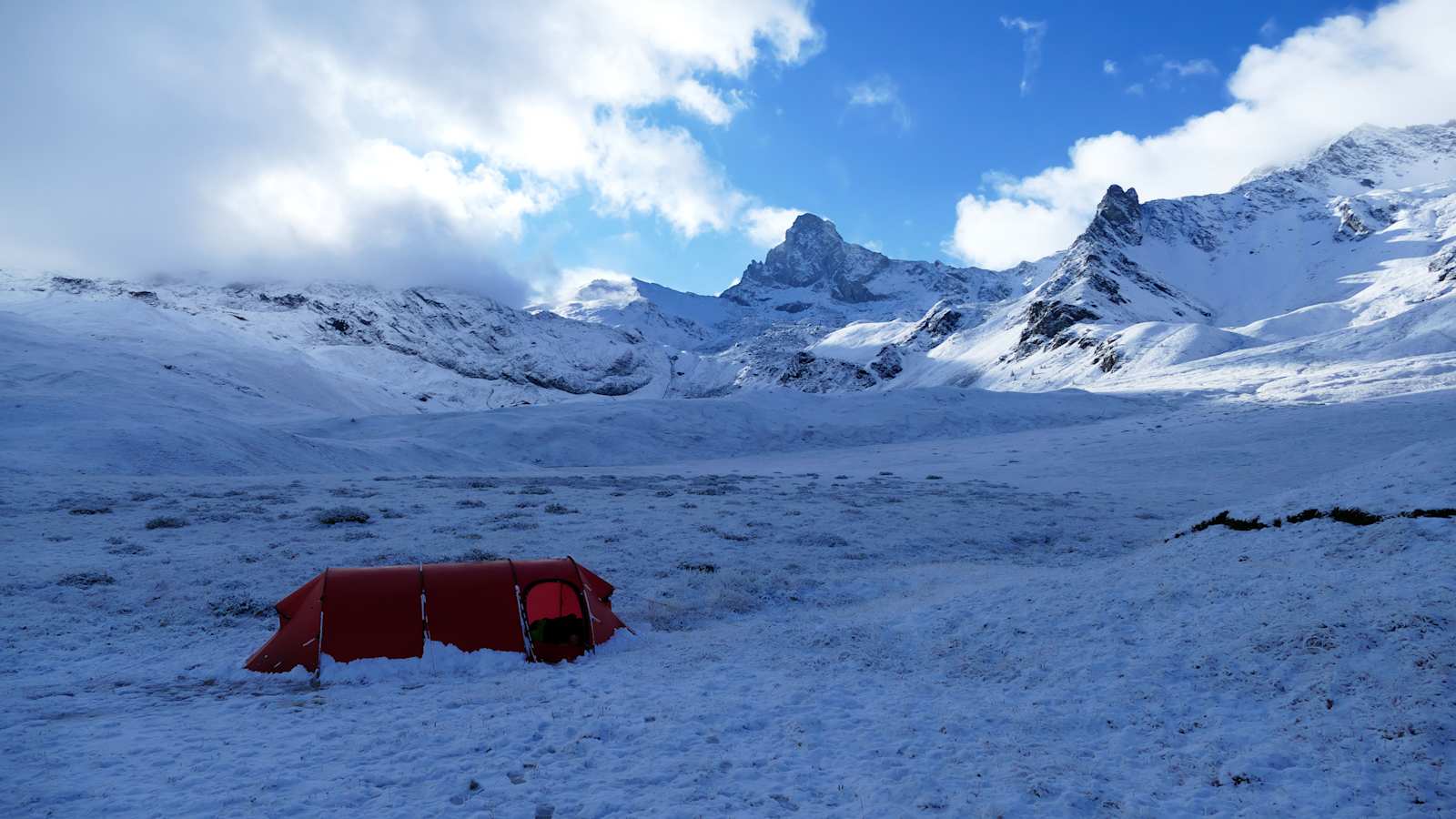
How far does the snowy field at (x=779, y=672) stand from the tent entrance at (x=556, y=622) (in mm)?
515

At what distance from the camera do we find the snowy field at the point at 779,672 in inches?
324

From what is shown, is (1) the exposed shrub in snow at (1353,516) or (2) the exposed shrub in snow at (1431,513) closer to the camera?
(2) the exposed shrub in snow at (1431,513)

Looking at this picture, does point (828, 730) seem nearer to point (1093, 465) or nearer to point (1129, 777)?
point (1129, 777)

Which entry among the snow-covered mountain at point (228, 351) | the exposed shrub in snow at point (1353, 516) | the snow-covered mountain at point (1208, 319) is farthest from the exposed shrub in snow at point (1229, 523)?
the snow-covered mountain at point (1208, 319)

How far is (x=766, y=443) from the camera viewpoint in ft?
190

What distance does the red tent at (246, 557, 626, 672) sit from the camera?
13102 millimetres

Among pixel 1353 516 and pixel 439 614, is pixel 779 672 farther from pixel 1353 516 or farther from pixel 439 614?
pixel 1353 516

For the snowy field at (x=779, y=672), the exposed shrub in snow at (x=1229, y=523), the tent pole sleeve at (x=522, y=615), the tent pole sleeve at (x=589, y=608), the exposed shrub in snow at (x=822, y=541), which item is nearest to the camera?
the snowy field at (x=779, y=672)

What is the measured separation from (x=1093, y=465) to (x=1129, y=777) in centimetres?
3570

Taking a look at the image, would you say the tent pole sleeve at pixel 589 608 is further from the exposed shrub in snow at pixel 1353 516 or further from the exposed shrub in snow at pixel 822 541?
the exposed shrub in snow at pixel 1353 516

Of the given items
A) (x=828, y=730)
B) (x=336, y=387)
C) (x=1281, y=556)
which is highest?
(x=336, y=387)

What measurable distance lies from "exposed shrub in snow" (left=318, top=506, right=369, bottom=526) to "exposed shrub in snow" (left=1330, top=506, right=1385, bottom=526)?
24.6 metres

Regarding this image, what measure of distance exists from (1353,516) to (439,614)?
16070 millimetres

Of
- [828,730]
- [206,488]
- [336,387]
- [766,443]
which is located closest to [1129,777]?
[828,730]
